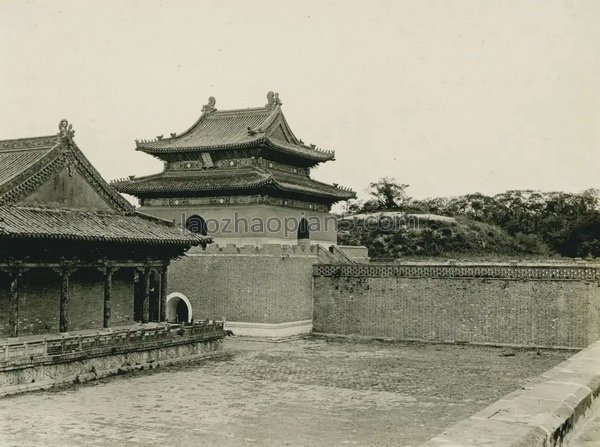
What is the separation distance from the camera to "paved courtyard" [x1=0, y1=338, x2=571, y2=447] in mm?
9586

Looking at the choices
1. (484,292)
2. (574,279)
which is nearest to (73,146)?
(484,292)

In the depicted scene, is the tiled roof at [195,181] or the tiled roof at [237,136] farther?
the tiled roof at [237,136]

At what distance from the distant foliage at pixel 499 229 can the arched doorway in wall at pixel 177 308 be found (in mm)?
18060

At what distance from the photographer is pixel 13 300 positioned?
562 inches

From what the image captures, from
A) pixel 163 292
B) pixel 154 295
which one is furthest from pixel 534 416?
pixel 154 295

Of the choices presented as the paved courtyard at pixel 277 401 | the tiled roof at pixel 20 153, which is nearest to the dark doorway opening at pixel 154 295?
the paved courtyard at pixel 277 401

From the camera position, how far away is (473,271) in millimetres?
21250

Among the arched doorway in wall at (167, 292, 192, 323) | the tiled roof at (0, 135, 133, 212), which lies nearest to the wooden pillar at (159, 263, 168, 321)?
the tiled roof at (0, 135, 133, 212)

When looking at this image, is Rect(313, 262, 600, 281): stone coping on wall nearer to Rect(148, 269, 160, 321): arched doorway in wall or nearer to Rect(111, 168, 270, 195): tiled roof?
Rect(111, 168, 270, 195): tiled roof

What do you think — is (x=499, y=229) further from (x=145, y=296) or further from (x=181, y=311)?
(x=145, y=296)

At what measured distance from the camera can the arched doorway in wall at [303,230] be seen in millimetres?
26625

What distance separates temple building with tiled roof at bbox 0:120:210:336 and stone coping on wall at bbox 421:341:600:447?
434 inches

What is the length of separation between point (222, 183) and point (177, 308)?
4.84 meters

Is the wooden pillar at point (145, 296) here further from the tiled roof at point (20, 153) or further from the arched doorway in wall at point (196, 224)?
the arched doorway in wall at point (196, 224)
